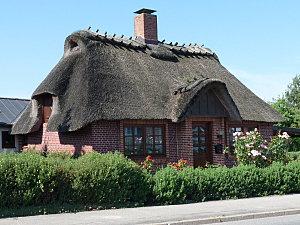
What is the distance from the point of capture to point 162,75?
23.4 m

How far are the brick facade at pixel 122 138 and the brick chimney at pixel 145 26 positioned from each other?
6058 millimetres

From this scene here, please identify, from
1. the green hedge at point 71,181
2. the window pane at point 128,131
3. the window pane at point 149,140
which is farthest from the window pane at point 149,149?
the green hedge at point 71,181

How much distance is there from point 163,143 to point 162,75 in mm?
3511

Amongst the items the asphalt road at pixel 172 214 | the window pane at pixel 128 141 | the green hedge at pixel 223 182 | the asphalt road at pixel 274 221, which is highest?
the window pane at pixel 128 141

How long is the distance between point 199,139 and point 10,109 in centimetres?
1345

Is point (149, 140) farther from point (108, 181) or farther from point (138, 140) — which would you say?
point (108, 181)

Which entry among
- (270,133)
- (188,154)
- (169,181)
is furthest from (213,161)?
(169,181)

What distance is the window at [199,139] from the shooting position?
22.6 m

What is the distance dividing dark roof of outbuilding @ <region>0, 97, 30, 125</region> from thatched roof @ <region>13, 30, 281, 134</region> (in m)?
3.79

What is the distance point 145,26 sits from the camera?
86.0 ft

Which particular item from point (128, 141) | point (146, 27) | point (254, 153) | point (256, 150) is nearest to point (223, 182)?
point (254, 153)

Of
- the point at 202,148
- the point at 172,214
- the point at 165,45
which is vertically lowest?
the point at 172,214

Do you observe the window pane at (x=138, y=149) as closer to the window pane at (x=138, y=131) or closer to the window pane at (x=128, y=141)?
the window pane at (x=128, y=141)

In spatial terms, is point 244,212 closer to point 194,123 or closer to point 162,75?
point 194,123
